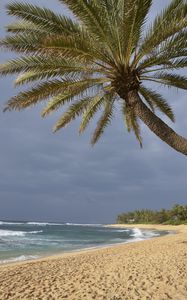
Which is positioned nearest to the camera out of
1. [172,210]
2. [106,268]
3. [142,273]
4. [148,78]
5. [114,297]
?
[114,297]

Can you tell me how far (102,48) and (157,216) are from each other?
10085cm

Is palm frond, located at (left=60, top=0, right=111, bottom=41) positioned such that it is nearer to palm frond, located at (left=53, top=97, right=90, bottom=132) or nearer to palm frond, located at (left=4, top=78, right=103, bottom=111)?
palm frond, located at (left=4, top=78, right=103, bottom=111)

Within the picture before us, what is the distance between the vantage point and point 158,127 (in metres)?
7.88

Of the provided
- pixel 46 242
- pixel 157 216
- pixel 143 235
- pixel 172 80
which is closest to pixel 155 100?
pixel 172 80

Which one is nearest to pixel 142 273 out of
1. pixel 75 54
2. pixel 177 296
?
pixel 177 296

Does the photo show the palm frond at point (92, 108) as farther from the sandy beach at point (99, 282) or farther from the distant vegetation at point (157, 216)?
the distant vegetation at point (157, 216)

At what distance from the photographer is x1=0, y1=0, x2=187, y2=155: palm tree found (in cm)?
808

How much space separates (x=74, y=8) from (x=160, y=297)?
619 cm

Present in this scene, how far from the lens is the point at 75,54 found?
8.45 m

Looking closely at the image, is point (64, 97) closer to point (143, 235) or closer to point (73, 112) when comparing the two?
point (73, 112)

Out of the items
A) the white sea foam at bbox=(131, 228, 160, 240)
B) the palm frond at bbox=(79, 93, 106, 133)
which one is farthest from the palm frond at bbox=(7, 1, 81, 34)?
the white sea foam at bbox=(131, 228, 160, 240)

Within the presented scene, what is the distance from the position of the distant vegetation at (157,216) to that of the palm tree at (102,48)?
81887 millimetres

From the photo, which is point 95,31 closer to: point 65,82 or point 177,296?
point 65,82

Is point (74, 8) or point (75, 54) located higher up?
point (74, 8)
